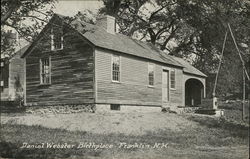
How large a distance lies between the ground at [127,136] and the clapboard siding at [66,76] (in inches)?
69.6

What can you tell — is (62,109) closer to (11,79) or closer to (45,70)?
(45,70)

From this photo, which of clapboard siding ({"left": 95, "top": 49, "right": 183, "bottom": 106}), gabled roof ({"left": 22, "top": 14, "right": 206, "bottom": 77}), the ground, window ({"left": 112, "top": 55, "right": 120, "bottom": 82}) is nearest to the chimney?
gabled roof ({"left": 22, "top": 14, "right": 206, "bottom": 77})

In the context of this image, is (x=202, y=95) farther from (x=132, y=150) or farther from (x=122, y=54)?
(x=132, y=150)

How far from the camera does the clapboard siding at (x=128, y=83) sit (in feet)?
71.3

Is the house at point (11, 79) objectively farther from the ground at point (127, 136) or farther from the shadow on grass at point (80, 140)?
the shadow on grass at point (80, 140)

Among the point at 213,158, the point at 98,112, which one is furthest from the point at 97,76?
the point at 213,158

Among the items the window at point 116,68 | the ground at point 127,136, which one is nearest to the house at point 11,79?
the window at point 116,68

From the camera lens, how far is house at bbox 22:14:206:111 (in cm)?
2166

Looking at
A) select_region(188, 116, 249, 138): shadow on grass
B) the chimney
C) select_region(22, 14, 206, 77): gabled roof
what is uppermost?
the chimney

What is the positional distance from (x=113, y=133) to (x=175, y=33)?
30.0 m

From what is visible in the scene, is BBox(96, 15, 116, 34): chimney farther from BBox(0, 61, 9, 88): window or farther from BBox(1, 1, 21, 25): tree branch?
BBox(0, 61, 9, 88): window

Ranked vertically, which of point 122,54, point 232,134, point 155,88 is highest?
point 122,54

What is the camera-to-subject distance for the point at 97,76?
70.3ft

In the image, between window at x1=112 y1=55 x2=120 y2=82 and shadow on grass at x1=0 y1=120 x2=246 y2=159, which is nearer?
shadow on grass at x1=0 y1=120 x2=246 y2=159
